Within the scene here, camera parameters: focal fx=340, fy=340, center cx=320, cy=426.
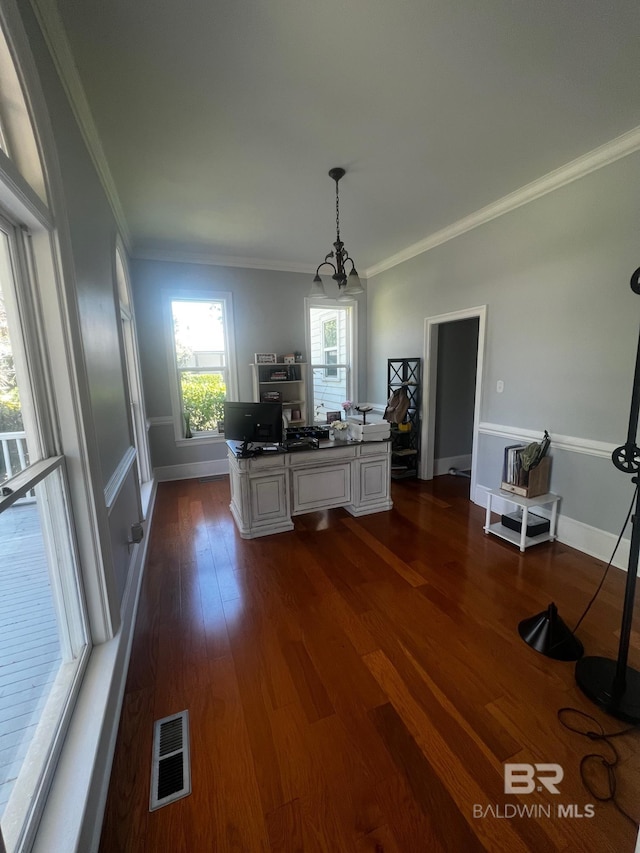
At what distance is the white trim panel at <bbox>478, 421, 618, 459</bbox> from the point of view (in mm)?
2533

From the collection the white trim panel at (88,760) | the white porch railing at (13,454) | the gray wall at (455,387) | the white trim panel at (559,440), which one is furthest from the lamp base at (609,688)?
the gray wall at (455,387)

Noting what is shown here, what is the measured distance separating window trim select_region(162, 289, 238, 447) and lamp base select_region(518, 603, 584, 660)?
13.2 ft

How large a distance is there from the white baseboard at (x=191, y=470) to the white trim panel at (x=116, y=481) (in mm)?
2079

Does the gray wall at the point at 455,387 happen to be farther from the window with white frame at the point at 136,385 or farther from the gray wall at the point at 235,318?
the window with white frame at the point at 136,385

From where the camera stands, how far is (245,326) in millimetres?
4699

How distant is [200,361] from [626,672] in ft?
Result: 15.7

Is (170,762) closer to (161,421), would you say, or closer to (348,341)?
(161,421)

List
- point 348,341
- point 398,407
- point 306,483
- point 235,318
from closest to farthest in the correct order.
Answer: point 306,483
point 398,407
point 235,318
point 348,341

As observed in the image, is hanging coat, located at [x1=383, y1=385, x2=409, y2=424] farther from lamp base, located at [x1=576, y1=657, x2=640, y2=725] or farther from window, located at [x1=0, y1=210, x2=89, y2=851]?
window, located at [x1=0, y1=210, x2=89, y2=851]

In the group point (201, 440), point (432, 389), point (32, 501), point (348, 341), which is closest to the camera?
point (32, 501)

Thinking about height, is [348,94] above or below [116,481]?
above

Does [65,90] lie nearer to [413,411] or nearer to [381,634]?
[381,634]

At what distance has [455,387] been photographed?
4.52m

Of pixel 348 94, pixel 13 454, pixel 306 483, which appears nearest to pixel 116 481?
pixel 13 454
